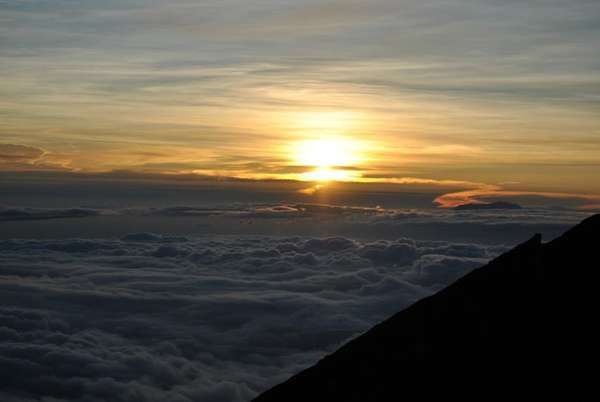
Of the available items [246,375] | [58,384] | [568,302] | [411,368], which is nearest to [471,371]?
[411,368]

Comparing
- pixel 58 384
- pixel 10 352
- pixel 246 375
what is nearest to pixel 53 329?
pixel 10 352

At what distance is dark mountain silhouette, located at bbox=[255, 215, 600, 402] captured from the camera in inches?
560

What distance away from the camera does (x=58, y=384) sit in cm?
14962

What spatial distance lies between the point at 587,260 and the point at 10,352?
17576 cm

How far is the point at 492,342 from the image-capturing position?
1547cm

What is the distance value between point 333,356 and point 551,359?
6.30 meters

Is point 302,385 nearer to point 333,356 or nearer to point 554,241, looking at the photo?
point 333,356

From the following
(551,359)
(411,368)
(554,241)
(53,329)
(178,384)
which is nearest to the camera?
(551,359)

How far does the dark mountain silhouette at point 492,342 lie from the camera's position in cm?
1423

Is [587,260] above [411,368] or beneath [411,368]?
above

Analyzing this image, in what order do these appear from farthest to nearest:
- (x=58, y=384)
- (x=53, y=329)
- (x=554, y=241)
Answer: (x=53, y=329) → (x=58, y=384) → (x=554, y=241)

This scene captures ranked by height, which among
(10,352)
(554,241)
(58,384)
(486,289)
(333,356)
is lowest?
(333,356)

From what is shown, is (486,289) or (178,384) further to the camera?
(178,384)

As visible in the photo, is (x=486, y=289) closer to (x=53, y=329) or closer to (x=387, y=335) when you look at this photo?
(x=387, y=335)
